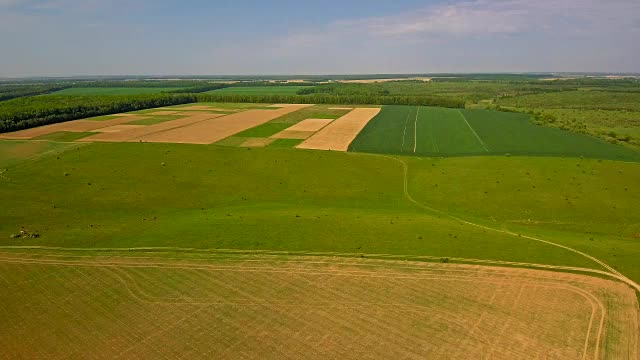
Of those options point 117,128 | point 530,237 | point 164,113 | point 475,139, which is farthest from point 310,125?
point 530,237

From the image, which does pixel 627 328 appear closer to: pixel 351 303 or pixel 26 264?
pixel 351 303

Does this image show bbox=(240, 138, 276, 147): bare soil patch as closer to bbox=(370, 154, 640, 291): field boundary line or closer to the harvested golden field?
bbox=(370, 154, 640, 291): field boundary line

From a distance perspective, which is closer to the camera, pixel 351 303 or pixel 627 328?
pixel 627 328

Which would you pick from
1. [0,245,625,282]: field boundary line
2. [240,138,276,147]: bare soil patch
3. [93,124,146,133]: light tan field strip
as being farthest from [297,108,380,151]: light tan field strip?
[93,124,146,133]: light tan field strip

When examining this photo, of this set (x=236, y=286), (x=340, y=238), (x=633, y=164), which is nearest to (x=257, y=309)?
(x=236, y=286)

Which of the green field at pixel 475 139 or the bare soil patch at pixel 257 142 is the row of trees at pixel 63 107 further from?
the green field at pixel 475 139

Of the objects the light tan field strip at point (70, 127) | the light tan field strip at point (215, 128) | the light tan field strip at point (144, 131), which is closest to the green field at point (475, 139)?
the light tan field strip at point (215, 128)

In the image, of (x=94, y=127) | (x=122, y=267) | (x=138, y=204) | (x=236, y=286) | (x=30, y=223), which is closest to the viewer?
(x=236, y=286)
